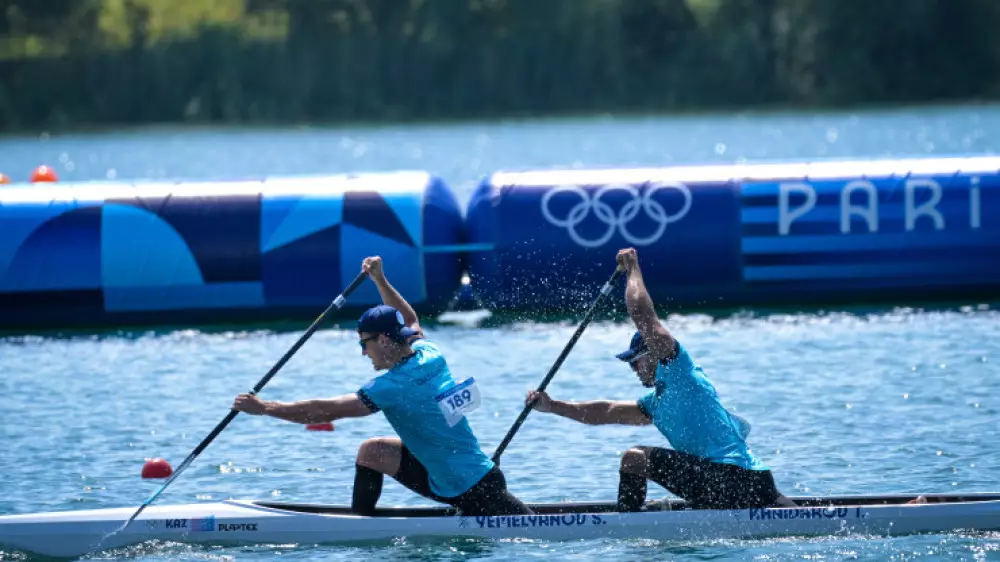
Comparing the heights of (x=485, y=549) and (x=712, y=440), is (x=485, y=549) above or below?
below

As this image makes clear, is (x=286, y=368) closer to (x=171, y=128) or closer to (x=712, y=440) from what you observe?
(x=712, y=440)

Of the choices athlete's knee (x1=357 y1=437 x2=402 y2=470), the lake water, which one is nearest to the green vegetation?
the lake water

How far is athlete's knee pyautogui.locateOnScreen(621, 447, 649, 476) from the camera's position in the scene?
11.4 metres

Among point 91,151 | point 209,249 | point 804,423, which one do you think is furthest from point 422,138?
point 804,423

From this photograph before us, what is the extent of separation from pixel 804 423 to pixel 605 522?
4747mm

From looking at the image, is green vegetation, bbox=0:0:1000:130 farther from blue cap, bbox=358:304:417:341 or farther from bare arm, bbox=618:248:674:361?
blue cap, bbox=358:304:417:341

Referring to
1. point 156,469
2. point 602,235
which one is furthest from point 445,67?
point 156,469

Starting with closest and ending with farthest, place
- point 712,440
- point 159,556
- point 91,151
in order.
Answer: point 712,440 → point 159,556 → point 91,151

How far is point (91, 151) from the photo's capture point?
77062mm

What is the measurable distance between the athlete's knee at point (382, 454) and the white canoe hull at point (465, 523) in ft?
1.43

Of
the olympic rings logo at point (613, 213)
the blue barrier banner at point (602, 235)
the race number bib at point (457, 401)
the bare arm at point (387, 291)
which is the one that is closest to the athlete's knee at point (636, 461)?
the race number bib at point (457, 401)

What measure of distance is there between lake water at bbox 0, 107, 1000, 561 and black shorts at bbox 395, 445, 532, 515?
0.30 m

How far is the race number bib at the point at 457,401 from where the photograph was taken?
36.1 ft

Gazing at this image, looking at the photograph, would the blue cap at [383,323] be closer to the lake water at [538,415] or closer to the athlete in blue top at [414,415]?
the athlete in blue top at [414,415]
